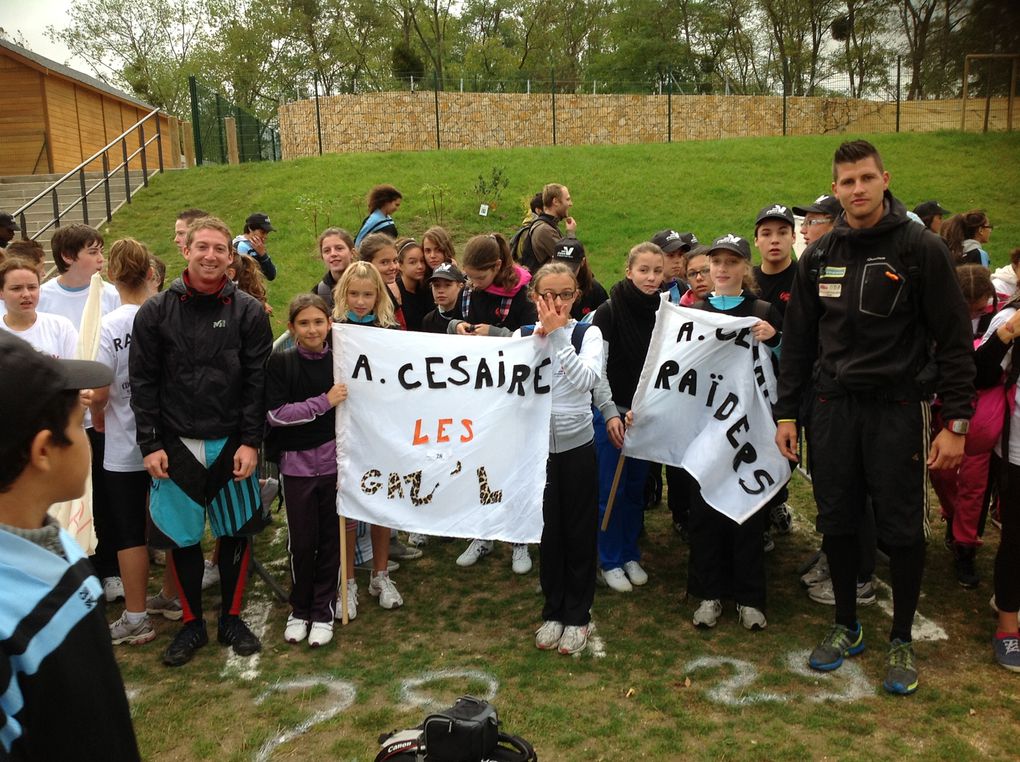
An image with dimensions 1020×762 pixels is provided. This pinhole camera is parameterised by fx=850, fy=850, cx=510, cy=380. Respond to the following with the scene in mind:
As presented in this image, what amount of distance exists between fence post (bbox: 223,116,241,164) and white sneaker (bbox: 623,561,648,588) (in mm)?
21546

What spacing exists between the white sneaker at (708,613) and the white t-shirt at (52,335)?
12.0 feet

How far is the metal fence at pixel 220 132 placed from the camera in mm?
22844

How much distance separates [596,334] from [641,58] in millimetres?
45559

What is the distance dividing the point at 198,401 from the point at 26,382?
281 cm

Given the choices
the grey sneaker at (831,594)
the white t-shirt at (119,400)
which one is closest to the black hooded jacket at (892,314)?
the grey sneaker at (831,594)

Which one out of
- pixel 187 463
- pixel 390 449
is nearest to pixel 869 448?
pixel 390 449

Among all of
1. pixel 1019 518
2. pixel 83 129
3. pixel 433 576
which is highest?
pixel 83 129

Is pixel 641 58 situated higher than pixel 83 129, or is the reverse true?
pixel 641 58

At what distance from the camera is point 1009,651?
4.09 meters

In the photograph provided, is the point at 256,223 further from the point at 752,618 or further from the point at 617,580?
the point at 752,618

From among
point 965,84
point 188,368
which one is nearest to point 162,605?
point 188,368

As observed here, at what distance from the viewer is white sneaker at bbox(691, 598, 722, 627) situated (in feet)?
14.9

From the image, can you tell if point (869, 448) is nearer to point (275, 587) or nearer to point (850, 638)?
point (850, 638)

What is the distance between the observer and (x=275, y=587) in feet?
16.6
